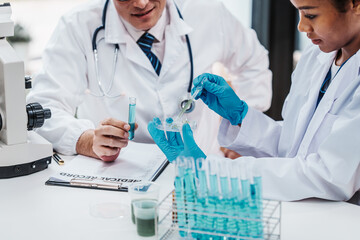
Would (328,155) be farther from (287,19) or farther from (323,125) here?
(287,19)

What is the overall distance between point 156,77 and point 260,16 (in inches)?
65.2

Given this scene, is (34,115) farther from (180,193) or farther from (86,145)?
(180,193)

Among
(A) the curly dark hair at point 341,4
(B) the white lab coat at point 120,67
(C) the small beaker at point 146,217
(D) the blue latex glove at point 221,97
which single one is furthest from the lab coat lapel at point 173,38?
(C) the small beaker at point 146,217

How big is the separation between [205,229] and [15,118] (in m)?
0.77

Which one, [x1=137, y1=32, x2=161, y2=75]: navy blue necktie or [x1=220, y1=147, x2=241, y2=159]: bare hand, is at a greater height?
[x1=137, y1=32, x2=161, y2=75]: navy blue necktie

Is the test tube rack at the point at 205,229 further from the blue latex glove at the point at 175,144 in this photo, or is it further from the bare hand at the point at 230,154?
the bare hand at the point at 230,154

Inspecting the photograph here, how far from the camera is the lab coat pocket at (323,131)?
1532mm

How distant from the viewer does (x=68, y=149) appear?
1.87 meters

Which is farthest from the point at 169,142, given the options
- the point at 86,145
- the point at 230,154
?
the point at 230,154

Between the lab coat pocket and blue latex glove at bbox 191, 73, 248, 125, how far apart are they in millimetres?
300

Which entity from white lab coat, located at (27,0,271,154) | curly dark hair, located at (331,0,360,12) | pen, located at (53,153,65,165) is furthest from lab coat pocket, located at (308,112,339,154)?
pen, located at (53,153,65,165)

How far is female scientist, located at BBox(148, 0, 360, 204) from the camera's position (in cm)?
141

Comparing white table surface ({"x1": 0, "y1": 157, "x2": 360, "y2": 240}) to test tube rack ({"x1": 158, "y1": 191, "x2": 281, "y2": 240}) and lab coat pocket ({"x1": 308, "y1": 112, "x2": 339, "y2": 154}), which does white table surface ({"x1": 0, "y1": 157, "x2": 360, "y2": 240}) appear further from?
lab coat pocket ({"x1": 308, "y1": 112, "x2": 339, "y2": 154})

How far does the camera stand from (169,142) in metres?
1.61
